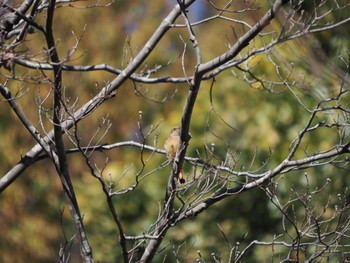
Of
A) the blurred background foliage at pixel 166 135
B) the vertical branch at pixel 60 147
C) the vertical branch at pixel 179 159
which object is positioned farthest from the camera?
the blurred background foliage at pixel 166 135

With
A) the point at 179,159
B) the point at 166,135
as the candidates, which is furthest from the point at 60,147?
the point at 166,135

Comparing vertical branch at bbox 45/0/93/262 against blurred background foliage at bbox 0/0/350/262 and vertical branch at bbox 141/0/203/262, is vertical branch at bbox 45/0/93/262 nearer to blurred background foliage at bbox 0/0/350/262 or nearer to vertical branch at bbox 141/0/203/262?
blurred background foliage at bbox 0/0/350/262

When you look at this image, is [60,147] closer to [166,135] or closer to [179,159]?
[179,159]

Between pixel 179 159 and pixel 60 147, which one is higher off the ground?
pixel 60 147

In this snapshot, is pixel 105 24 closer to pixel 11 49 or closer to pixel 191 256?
pixel 191 256

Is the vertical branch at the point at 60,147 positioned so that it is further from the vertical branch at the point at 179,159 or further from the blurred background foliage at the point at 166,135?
the vertical branch at the point at 179,159

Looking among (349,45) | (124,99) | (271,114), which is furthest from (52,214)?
(349,45)

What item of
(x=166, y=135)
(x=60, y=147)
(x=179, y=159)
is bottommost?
(x=179, y=159)

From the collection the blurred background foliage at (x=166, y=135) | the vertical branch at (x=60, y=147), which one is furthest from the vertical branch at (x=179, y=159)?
the vertical branch at (x=60, y=147)

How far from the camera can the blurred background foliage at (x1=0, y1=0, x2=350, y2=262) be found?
468 cm

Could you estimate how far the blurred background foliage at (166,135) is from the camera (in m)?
4.68

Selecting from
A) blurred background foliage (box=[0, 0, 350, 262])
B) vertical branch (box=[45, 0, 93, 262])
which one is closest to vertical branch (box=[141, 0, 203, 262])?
blurred background foliage (box=[0, 0, 350, 262])

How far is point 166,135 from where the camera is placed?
8016mm

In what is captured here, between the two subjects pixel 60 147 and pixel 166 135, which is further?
pixel 166 135
